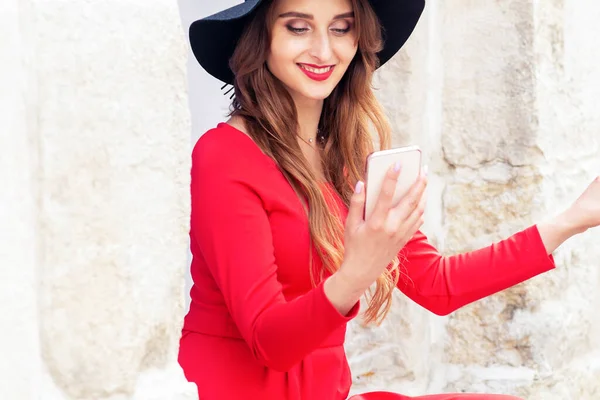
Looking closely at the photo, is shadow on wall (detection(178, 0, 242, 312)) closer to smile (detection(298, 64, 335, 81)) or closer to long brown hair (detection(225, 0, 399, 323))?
long brown hair (detection(225, 0, 399, 323))

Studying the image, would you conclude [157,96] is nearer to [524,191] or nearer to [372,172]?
[372,172]

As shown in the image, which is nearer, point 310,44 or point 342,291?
point 342,291

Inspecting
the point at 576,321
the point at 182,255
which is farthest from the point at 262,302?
the point at 576,321

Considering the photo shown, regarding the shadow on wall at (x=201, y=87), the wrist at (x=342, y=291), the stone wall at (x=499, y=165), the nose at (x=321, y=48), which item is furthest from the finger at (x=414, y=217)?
the shadow on wall at (x=201, y=87)

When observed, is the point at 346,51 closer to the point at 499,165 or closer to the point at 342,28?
the point at 342,28


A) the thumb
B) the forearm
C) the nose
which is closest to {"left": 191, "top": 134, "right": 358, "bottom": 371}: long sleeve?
the thumb

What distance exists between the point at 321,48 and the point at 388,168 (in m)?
0.44

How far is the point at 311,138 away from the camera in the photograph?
6.48ft

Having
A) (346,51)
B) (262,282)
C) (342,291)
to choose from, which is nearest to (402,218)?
(342,291)

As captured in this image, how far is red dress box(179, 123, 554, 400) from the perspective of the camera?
1.54m

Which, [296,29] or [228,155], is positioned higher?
[296,29]

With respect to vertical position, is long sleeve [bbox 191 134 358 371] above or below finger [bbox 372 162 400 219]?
below

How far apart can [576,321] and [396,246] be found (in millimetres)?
1217

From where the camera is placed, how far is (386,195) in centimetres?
136
